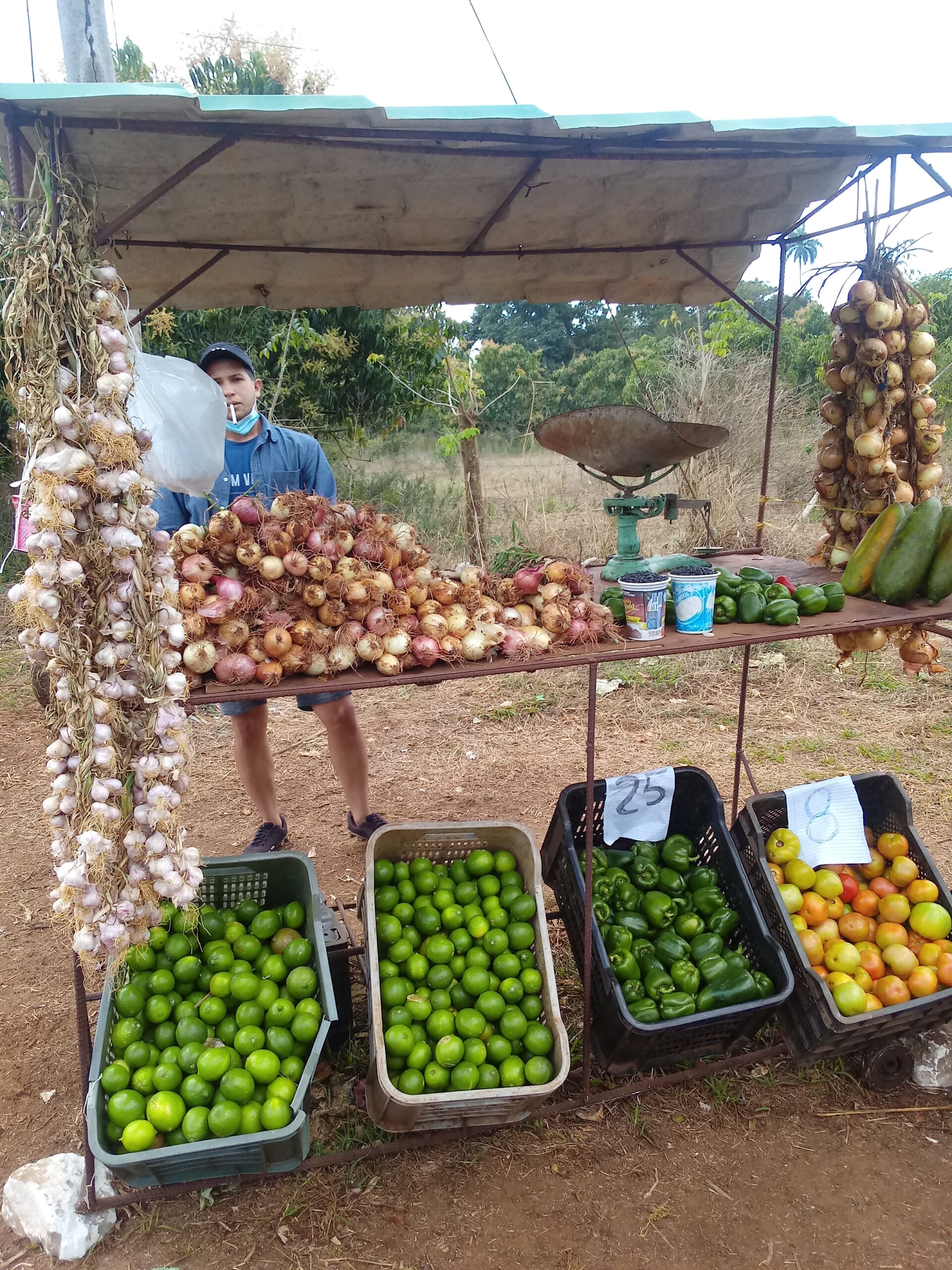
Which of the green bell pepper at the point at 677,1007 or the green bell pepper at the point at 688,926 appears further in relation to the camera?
the green bell pepper at the point at 688,926

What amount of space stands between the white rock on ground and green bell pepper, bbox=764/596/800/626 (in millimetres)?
2676

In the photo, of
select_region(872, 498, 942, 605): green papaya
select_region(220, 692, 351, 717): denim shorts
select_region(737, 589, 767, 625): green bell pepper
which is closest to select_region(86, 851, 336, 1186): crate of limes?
select_region(220, 692, 351, 717): denim shorts

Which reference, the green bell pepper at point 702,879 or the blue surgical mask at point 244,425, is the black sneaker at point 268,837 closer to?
the blue surgical mask at point 244,425

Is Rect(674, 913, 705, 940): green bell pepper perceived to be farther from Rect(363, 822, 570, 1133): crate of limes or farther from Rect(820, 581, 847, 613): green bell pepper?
Rect(820, 581, 847, 613): green bell pepper

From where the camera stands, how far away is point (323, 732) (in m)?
5.71

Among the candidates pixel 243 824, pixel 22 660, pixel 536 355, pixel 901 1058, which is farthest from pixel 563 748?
pixel 536 355

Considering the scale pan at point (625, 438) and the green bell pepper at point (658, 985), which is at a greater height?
the scale pan at point (625, 438)

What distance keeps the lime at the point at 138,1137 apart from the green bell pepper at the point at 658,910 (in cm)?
164

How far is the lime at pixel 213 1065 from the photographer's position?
201 centimetres

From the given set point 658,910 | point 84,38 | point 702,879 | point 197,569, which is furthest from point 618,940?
point 84,38

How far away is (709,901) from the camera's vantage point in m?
2.67

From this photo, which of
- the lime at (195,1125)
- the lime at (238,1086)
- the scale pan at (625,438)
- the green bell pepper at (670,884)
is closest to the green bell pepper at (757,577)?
the scale pan at (625,438)

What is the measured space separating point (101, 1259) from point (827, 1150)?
7.24 feet

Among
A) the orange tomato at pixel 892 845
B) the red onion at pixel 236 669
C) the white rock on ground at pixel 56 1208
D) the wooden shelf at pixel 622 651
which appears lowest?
the white rock on ground at pixel 56 1208
